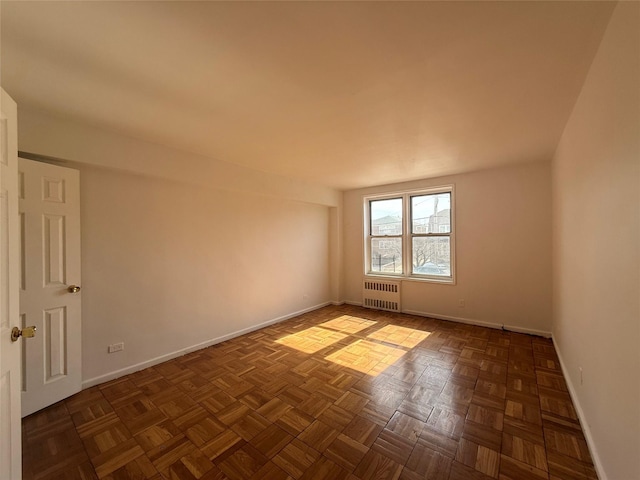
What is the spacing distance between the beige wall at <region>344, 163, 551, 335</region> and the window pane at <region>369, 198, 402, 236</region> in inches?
22.5

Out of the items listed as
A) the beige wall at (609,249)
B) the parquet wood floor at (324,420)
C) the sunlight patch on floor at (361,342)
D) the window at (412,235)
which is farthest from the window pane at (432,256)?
the beige wall at (609,249)

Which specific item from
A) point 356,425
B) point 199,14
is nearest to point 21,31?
point 199,14

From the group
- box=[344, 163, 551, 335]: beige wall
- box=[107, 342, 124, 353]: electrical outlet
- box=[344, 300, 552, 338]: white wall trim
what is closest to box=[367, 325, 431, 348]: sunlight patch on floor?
box=[344, 300, 552, 338]: white wall trim

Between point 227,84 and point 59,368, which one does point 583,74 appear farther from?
point 59,368

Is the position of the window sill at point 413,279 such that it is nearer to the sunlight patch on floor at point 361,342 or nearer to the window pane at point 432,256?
the window pane at point 432,256

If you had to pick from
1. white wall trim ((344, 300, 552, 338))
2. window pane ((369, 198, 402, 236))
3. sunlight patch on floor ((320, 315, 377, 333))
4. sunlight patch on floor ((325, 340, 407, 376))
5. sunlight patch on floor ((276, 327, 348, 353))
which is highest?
window pane ((369, 198, 402, 236))

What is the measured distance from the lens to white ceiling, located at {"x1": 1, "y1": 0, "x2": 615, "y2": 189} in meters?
1.23

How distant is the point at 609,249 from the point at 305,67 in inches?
75.9

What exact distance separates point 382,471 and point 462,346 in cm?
224

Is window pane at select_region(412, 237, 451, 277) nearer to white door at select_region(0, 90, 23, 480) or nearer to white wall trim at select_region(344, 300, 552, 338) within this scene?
white wall trim at select_region(344, 300, 552, 338)

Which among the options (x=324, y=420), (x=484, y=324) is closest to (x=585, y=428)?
(x=324, y=420)

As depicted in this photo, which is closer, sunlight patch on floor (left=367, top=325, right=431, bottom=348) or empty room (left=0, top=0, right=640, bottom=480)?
empty room (left=0, top=0, right=640, bottom=480)

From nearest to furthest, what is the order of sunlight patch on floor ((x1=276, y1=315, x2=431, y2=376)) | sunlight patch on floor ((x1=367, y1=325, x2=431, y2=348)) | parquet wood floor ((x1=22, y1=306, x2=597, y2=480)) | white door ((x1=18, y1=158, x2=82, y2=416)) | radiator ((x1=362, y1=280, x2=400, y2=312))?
parquet wood floor ((x1=22, y1=306, x2=597, y2=480)) → white door ((x1=18, y1=158, x2=82, y2=416)) → sunlight patch on floor ((x1=276, y1=315, x2=431, y2=376)) → sunlight patch on floor ((x1=367, y1=325, x2=431, y2=348)) → radiator ((x1=362, y1=280, x2=400, y2=312))

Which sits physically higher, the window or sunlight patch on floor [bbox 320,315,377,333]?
the window
